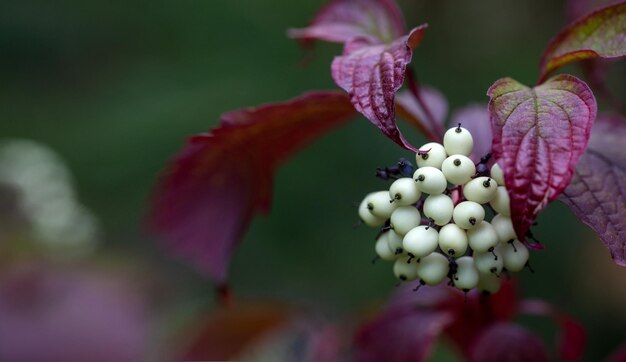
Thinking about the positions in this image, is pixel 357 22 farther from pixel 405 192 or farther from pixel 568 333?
pixel 568 333

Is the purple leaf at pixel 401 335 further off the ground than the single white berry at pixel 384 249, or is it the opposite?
the single white berry at pixel 384 249

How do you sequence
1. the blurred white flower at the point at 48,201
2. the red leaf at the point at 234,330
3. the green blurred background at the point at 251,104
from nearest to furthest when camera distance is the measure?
the red leaf at the point at 234,330 < the blurred white flower at the point at 48,201 < the green blurred background at the point at 251,104

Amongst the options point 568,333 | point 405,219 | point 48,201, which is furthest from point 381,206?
point 48,201

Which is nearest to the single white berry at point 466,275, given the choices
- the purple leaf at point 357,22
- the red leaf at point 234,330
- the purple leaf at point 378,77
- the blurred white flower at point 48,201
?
the purple leaf at point 378,77

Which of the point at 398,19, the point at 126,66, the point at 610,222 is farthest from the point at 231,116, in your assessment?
the point at 126,66

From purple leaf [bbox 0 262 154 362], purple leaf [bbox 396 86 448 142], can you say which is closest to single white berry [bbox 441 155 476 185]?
purple leaf [bbox 396 86 448 142]

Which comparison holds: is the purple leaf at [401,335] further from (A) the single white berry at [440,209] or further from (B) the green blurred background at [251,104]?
(B) the green blurred background at [251,104]

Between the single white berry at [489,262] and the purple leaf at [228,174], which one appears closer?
the single white berry at [489,262]
